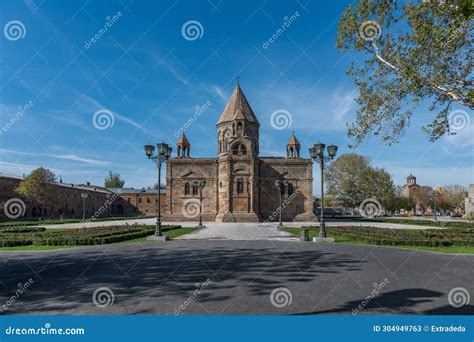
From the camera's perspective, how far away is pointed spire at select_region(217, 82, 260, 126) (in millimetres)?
47812

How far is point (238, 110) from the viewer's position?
48281 millimetres

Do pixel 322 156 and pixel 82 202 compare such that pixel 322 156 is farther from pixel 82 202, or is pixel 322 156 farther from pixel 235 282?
pixel 82 202

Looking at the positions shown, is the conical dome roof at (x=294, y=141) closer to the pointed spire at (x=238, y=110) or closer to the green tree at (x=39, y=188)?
the pointed spire at (x=238, y=110)

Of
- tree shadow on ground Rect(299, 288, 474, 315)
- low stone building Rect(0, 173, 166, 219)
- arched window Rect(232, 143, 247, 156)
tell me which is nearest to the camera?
tree shadow on ground Rect(299, 288, 474, 315)

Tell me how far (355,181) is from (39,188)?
56.9m

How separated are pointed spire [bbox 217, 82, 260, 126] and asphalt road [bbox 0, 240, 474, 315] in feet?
120

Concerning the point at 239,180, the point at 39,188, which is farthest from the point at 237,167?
the point at 39,188

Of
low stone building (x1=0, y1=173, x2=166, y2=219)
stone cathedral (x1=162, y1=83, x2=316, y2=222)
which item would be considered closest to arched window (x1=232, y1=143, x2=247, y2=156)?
stone cathedral (x1=162, y1=83, x2=316, y2=222)

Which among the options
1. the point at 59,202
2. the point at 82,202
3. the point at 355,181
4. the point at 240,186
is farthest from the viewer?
the point at 82,202

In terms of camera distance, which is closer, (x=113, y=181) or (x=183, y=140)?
(x=183, y=140)

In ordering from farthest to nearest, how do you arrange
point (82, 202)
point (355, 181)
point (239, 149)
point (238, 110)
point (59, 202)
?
point (82, 202) → point (355, 181) → point (59, 202) → point (238, 110) → point (239, 149)

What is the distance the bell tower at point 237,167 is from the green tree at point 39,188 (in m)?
29.5

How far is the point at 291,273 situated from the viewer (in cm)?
918

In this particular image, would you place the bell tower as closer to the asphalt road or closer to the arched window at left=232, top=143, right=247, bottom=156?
the arched window at left=232, top=143, right=247, bottom=156
